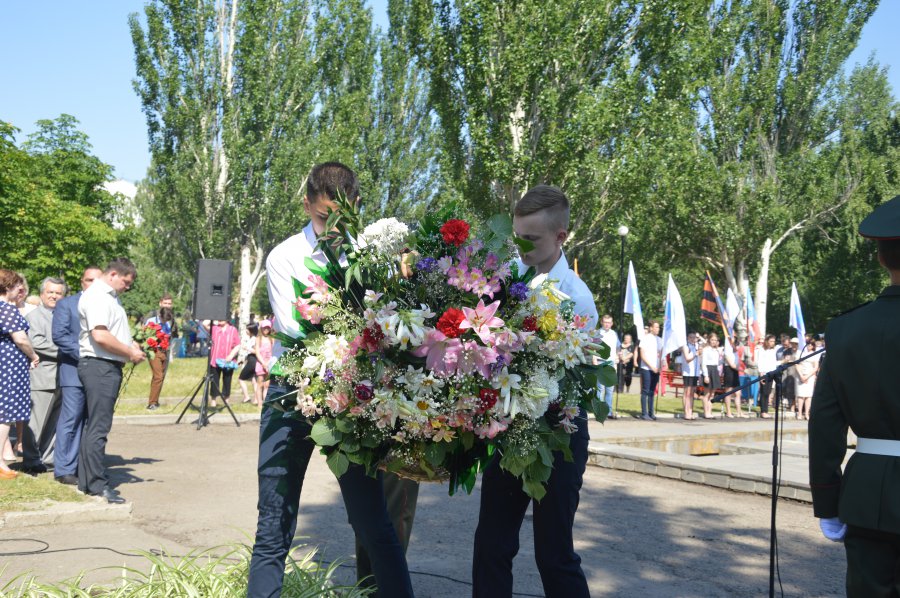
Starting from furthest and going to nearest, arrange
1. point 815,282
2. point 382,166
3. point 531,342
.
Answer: point 815,282 < point 382,166 < point 531,342

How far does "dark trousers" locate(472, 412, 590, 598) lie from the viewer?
11.0 feet

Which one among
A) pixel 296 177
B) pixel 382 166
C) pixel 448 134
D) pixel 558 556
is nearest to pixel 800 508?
pixel 558 556

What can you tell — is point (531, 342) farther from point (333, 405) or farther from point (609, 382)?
point (333, 405)

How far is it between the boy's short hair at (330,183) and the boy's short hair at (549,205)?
71 cm

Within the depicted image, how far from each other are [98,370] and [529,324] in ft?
17.0

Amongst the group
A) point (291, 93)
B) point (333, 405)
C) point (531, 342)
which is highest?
point (291, 93)

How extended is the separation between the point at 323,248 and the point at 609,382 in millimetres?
1210

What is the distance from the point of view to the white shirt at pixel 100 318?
22.7 feet

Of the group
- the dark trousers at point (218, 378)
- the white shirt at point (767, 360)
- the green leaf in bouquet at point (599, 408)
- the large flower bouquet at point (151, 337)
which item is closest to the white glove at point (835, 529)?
the green leaf in bouquet at point (599, 408)

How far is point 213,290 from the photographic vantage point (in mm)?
15266

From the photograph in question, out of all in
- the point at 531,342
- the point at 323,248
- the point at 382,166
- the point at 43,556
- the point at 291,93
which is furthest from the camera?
the point at 382,166

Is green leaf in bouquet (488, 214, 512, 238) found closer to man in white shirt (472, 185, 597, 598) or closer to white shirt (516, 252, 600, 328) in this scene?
man in white shirt (472, 185, 597, 598)

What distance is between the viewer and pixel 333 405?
117 inches

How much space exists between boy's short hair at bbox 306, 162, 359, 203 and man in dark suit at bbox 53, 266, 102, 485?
5047mm
